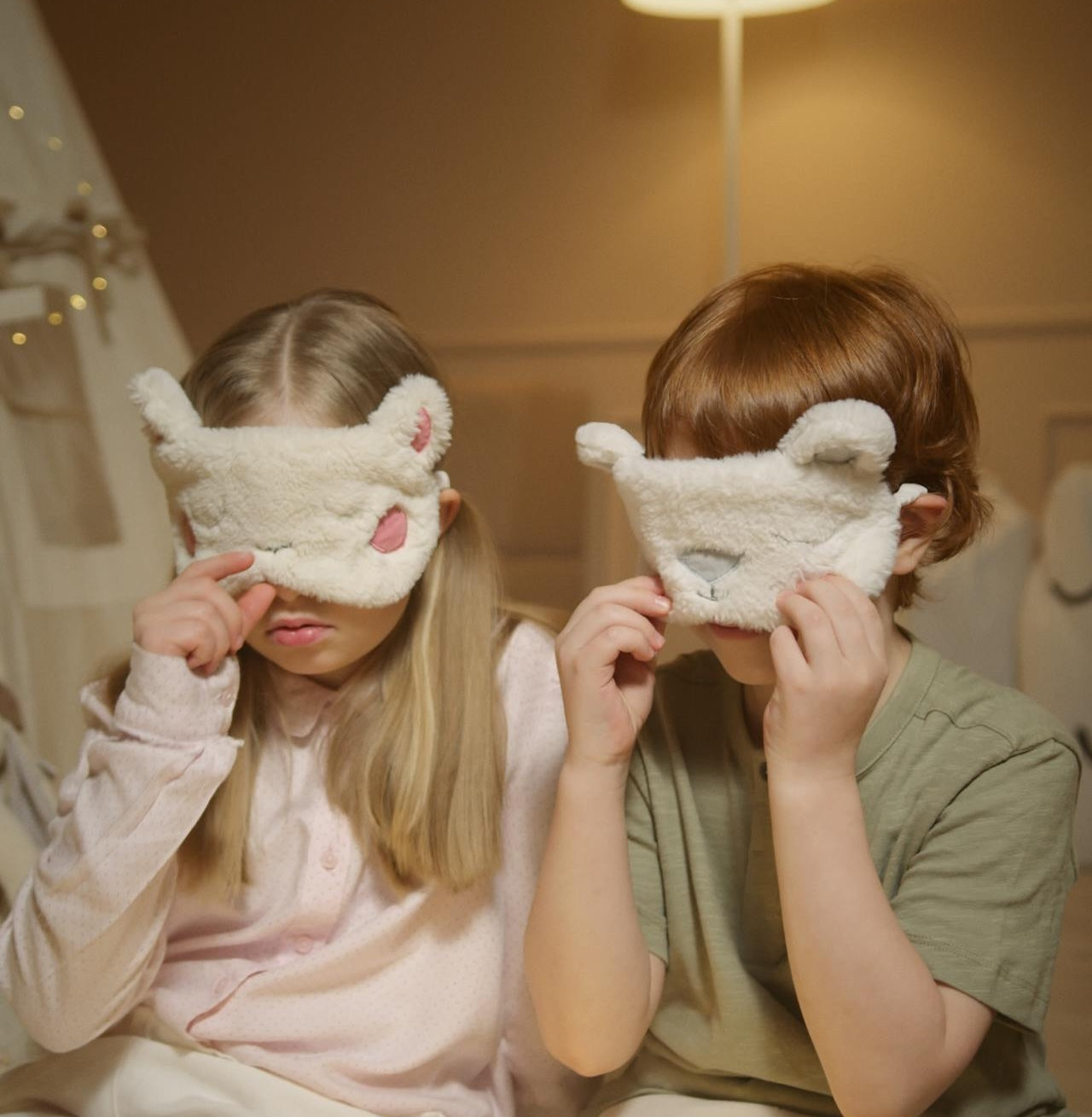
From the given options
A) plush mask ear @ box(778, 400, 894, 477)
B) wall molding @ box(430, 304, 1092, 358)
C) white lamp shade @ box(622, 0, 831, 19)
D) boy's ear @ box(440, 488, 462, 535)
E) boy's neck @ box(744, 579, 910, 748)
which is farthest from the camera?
wall molding @ box(430, 304, 1092, 358)

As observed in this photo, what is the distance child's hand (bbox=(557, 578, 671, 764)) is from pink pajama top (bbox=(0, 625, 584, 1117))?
7.6 inches

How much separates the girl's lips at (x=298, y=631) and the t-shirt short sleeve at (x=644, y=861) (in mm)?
255

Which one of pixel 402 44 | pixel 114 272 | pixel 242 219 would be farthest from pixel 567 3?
pixel 114 272

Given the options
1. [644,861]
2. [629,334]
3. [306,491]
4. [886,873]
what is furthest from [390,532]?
[629,334]

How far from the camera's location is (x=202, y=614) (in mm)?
908

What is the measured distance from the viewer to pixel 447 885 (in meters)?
1.01

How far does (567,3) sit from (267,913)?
2.12 m

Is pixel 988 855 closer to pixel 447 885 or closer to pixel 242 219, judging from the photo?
pixel 447 885

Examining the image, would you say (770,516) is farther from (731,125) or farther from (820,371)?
(731,125)

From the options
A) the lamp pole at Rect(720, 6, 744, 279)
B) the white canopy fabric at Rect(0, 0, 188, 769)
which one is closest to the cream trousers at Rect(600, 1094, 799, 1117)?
the white canopy fabric at Rect(0, 0, 188, 769)

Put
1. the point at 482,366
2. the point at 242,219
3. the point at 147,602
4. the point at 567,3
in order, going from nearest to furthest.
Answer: the point at 147,602
the point at 567,3
the point at 482,366
the point at 242,219

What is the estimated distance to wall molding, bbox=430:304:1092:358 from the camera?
7.87 feet

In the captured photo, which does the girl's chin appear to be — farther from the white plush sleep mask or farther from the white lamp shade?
the white lamp shade

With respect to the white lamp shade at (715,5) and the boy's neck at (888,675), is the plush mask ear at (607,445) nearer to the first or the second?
the boy's neck at (888,675)
